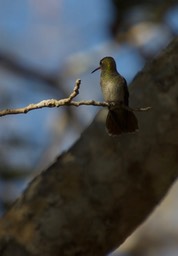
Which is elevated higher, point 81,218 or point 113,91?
point 81,218

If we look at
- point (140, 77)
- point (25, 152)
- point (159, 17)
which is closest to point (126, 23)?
point (159, 17)

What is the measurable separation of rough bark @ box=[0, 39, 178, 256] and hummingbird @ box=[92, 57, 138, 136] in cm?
84

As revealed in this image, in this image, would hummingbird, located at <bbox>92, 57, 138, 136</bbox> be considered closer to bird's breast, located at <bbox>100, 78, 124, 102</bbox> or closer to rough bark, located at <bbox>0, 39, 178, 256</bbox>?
bird's breast, located at <bbox>100, 78, 124, 102</bbox>

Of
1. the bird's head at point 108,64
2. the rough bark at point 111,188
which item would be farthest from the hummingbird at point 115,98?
the rough bark at point 111,188

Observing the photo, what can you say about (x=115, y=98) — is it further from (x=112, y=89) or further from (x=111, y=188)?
(x=111, y=188)

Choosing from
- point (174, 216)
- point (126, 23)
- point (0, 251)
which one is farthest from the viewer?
point (174, 216)

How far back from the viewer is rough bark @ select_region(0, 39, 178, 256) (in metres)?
2.00

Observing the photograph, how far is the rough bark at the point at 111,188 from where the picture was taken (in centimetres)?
200

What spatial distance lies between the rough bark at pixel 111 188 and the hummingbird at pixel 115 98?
2.74 ft

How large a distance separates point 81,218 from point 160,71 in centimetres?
46

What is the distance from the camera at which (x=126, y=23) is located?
4.37 meters

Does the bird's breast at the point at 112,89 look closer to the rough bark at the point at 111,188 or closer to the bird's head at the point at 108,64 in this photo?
the bird's head at the point at 108,64

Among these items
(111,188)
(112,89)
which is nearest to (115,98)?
(112,89)

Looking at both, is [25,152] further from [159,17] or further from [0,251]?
[0,251]
